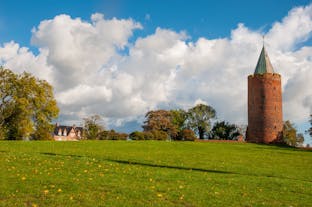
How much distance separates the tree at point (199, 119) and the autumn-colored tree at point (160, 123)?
339 inches

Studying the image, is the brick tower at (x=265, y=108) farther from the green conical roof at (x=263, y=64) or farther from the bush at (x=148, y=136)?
the bush at (x=148, y=136)

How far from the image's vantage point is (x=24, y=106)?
47.3 metres

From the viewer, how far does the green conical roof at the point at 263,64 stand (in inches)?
2768

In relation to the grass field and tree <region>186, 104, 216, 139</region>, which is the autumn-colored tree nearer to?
tree <region>186, 104, 216, 139</region>

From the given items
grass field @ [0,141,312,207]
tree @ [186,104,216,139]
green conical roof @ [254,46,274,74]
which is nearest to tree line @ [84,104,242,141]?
tree @ [186,104,216,139]

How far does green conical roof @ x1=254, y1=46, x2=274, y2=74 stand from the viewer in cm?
7031

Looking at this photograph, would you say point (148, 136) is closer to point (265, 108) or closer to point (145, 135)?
point (145, 135)

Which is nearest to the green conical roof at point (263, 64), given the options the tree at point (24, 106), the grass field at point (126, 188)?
the tree at point (24, 106)

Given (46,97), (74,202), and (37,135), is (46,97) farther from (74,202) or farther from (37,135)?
Answer: (74,202)

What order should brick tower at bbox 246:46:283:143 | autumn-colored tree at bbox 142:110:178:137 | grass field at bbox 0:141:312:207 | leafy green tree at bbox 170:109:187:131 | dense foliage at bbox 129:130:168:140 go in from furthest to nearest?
Answer: leafy green tree at bbox 170:109:187:131 → autumn-colored tree at bbox 142:110:178:137 → brick tower at bbox 246:46:283:143 → dense foliage at bbox 129:130:168:140 → grass field at bbox 0:141:312:207

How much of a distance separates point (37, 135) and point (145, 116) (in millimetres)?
38811

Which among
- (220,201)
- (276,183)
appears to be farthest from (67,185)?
(276,183)

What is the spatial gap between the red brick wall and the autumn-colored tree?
21.5 m

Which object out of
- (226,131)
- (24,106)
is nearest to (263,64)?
(226,131)
